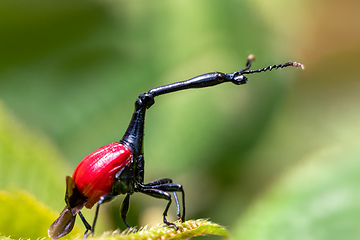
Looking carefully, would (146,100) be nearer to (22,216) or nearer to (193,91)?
(22,216)

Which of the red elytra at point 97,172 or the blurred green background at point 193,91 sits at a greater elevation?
the blurred green background at point 193,91

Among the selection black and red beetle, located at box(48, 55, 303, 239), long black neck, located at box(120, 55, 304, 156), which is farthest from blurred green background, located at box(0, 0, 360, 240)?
black and red beetle, located at box(48, 55, 303, 239)

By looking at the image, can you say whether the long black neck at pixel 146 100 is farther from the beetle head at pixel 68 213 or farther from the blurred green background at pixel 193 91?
the blurred green background at pixel 193 91

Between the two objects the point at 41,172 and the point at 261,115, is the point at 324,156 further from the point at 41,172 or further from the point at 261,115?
the point at 41,172

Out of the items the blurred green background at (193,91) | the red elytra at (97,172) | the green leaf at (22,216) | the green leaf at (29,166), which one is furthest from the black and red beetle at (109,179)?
the blurred green background at (193,91)

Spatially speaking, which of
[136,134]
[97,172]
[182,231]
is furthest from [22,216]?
[182,231]

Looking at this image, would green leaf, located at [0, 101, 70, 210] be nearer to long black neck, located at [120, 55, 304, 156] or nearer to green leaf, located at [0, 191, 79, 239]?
green leaf, located at [0, 191, 79, 239]

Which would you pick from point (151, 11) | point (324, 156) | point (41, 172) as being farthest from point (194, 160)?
point (151, 11)
